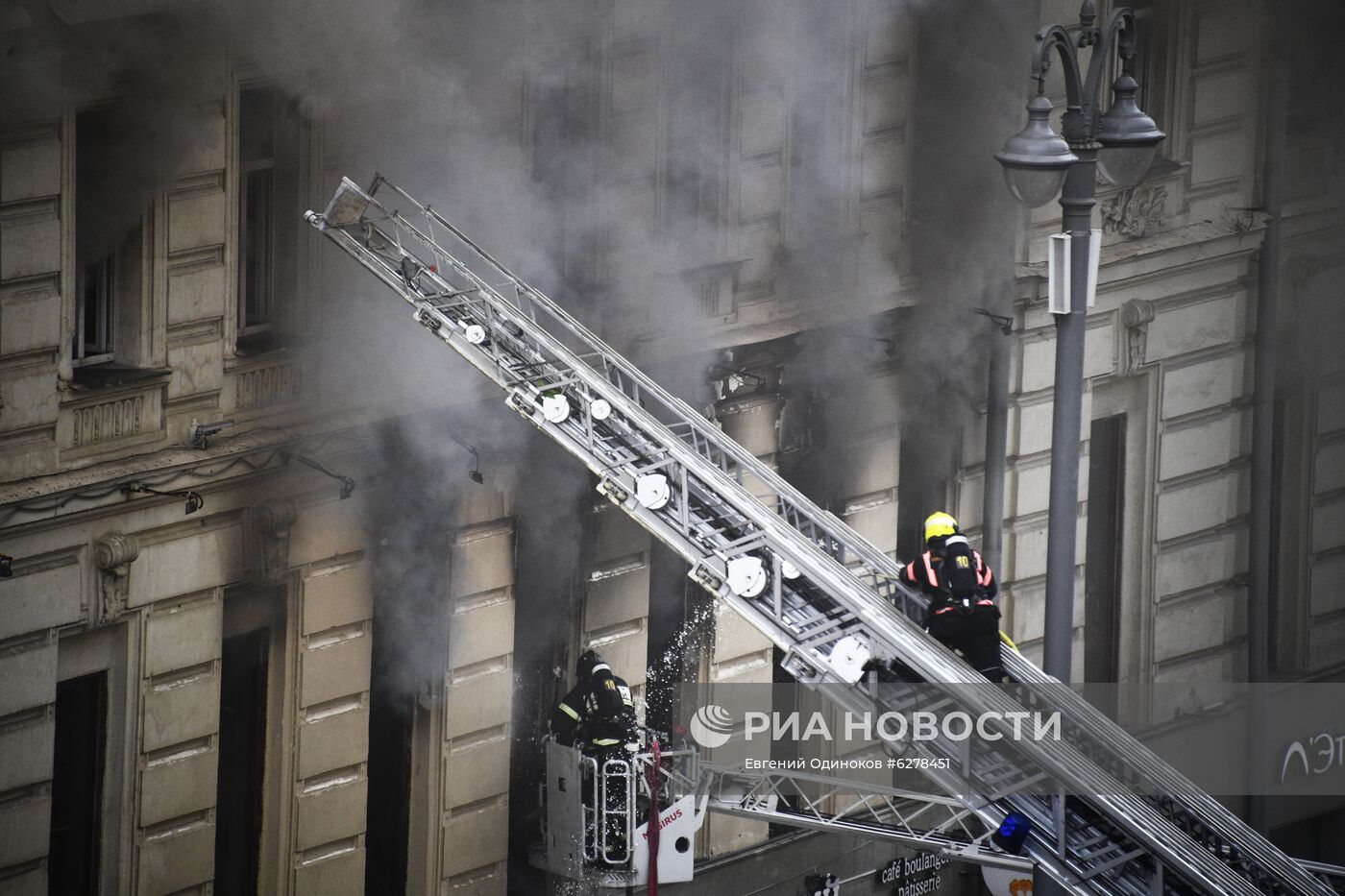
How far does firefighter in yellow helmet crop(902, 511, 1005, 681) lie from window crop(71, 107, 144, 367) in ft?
15.1

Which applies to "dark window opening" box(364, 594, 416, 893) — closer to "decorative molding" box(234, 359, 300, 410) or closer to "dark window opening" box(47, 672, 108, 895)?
"decorative molding" box(234, 359, 300, 410)

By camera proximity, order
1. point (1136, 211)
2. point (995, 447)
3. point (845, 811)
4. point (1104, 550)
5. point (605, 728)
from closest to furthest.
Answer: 1. point (845, 811)
2. point (605, 728)
3. point (995, 447)
4. point (1136, 211)
5. point (1104, 550)

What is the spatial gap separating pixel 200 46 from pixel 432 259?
Result: 2054mm

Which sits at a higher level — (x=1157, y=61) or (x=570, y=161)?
(x=1157, y=61)

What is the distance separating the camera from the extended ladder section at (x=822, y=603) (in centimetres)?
1228

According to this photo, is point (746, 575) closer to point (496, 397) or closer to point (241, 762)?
point (496, 397)

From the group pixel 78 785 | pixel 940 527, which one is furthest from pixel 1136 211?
pixel 78 785

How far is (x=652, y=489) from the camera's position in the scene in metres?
12.9

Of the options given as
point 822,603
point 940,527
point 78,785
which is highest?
point 940,527

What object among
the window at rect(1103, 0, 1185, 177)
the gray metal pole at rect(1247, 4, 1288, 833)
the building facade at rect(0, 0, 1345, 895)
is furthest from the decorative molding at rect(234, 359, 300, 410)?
the gray metal pole at rect(1247, 4, 1288, 833)

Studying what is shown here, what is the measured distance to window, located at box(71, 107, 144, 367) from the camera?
1296 centimetres

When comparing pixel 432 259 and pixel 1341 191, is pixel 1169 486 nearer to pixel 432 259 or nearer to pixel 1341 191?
pixel 1341 191

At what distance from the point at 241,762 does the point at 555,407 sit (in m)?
3.14

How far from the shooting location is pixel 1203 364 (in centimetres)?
2000
